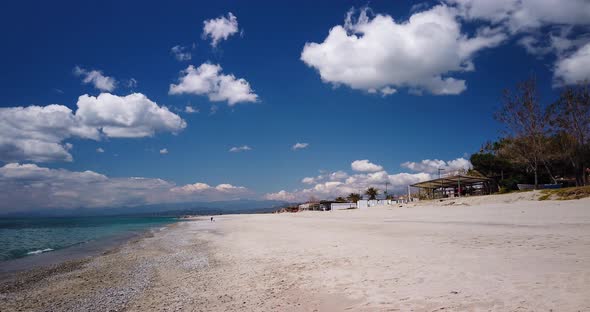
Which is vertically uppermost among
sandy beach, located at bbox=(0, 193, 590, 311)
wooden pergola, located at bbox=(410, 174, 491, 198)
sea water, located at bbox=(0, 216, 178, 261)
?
wooden pergola, located at bbox=(410, 174, 491, 198)

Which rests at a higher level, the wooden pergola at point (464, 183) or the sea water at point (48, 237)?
the wooden pergola at point (464, 183)

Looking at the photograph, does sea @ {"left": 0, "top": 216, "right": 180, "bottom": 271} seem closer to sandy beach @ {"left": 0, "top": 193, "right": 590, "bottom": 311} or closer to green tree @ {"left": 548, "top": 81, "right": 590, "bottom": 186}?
sandy beach @ {"left": 0, "top": 193, "right": 590, "bottom": 311}

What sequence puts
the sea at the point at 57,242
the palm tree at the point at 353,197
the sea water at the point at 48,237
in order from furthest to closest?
1. the palm tree at the point at 353,197
2. the sea water at the point at 48,237
3. the sea at the point at 57,242

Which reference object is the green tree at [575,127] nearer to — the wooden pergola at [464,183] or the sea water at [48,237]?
the wooden pergola at [464,183]

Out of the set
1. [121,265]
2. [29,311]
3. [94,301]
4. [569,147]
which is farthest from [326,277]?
[569,147]

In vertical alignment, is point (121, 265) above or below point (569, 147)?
below

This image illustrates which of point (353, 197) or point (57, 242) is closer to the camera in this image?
point (57, 242)

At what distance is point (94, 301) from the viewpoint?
8258 millimetres

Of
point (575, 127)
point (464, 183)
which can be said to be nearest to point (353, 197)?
point (464, 183)

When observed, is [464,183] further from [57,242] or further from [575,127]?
[57,242]

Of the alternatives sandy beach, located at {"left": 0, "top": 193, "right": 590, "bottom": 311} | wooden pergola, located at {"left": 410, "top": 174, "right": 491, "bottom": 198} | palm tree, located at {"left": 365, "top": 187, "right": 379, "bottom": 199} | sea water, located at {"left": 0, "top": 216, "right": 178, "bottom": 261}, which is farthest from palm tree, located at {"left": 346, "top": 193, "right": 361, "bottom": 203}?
sandy beach, located at {"left": 0, "top": 193, "right": 590, "bottom": 311}

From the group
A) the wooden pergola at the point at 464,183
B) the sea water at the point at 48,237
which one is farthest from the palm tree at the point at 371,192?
the sea water at the point at 48,237

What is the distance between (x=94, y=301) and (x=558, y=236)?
13791 mm

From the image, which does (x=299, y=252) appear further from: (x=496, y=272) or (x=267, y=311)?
(x=496, y=272)
